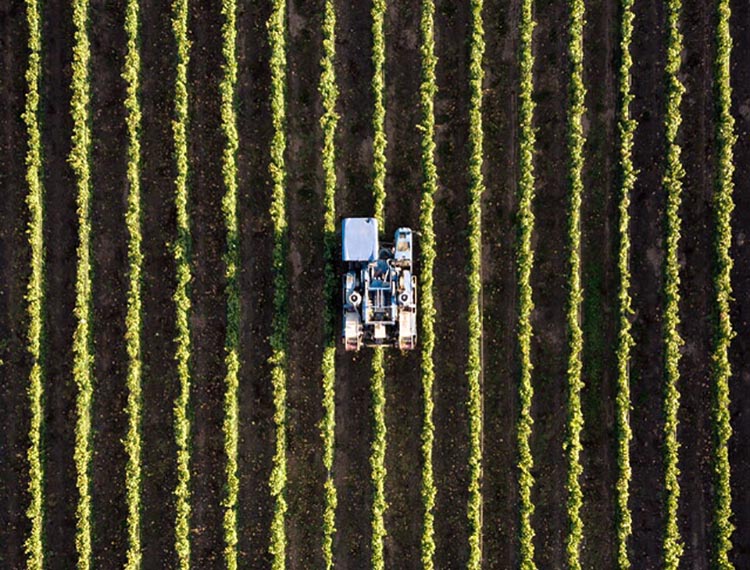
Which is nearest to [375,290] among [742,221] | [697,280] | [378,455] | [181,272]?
[378,455]

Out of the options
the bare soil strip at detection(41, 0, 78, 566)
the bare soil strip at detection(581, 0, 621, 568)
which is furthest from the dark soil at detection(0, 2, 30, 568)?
the bare soil strip at detection(581, 0, 621, 568)

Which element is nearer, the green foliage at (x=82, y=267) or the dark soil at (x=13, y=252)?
the green foliage at (x=82, y=267)

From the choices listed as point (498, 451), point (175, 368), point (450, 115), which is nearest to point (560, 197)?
point (450, 115)

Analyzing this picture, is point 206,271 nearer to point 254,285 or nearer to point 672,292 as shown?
point 254,285

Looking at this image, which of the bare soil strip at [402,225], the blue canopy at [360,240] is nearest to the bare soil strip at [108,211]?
the blue canopy at [360,240]

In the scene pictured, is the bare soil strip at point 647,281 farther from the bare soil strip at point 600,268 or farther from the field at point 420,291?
the bare soil strip at point 600,268

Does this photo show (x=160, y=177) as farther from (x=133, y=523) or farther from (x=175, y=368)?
(x=133, y=523)
